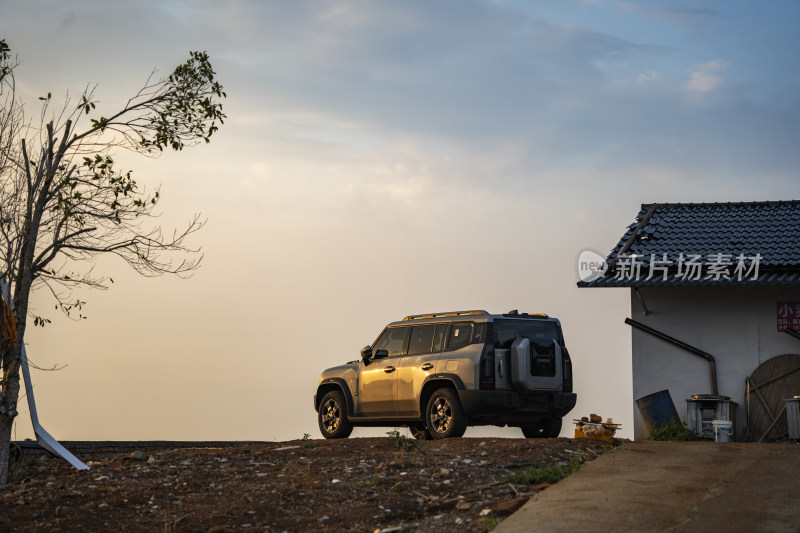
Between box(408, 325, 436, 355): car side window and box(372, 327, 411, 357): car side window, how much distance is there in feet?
0.65

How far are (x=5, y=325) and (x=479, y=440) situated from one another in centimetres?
816

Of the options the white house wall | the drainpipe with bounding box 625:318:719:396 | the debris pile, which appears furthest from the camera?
the drainpipe with bounding box 625:318:719:396

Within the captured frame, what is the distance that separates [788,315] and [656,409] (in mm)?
2942

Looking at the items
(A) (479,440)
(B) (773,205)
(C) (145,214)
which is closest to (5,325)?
(C) (145,214)

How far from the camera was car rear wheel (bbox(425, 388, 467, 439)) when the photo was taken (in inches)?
601

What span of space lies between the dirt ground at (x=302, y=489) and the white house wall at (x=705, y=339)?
3927 millimetres

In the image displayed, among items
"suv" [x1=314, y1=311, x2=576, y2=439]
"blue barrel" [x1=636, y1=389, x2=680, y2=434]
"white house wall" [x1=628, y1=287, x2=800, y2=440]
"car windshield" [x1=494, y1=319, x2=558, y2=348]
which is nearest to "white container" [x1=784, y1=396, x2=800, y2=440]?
"white house wall" [x1=628, y1=287, x2=800, y2=440]

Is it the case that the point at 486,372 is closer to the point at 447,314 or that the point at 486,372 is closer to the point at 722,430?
the point at 447,314

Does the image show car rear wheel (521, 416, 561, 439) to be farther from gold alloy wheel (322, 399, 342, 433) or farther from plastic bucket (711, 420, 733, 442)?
gold alloy wheel (322, 399, 342, 433)

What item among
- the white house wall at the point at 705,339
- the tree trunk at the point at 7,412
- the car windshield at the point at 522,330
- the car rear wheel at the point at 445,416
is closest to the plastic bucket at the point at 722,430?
the white house wall at the point at 705,339

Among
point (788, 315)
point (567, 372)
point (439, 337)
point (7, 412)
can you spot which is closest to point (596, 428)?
point (567, 372)

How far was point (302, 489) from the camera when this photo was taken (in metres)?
11.8

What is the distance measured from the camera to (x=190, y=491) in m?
12.2

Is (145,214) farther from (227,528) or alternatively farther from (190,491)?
(227,528)
